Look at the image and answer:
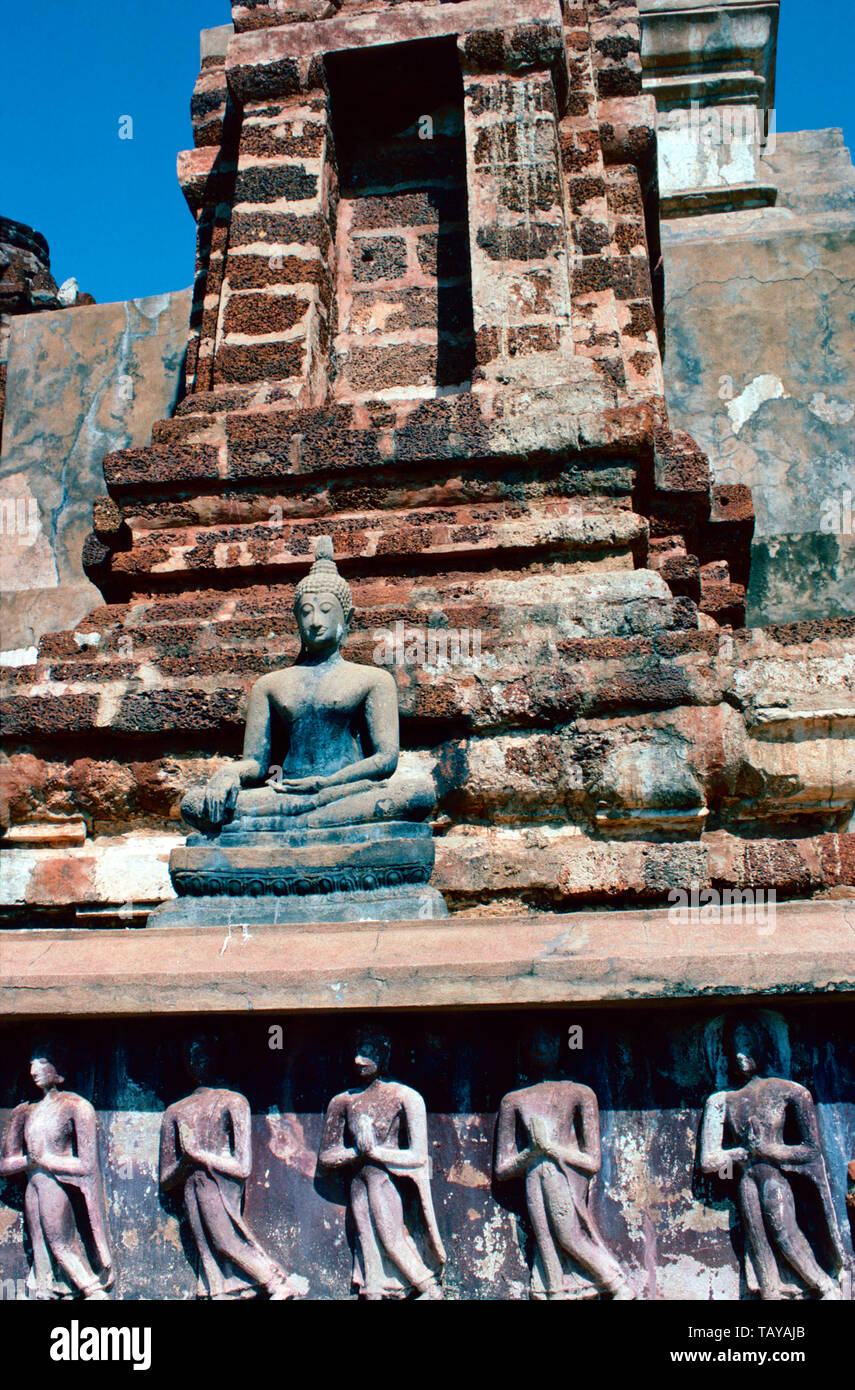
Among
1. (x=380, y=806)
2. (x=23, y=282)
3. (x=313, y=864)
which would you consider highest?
(x=23, y=282)

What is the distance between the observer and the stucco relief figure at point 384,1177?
309 cm

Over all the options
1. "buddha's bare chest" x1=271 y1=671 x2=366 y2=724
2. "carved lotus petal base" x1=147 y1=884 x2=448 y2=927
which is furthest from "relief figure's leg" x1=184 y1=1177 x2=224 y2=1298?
"buddha's bare chest" x1=271 y1=671 x2=366 y2=724

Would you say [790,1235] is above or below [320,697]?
below

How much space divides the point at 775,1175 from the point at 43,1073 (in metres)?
1.99

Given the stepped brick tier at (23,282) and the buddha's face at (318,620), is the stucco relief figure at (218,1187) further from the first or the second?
the stepped brick tier at (23,282)

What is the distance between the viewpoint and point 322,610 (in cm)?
473

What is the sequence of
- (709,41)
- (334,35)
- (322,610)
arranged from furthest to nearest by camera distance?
(709,41) → (334,35) → (322,610)

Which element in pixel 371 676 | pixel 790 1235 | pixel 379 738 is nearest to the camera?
pixel 790 1235

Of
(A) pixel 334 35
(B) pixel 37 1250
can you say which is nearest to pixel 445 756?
(B) pixel 37 1250

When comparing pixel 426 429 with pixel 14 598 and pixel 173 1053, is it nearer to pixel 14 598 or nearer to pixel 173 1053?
pixel 173 1053

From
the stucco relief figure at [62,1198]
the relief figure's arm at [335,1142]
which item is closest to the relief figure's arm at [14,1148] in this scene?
the stucco relief figure at [62,1198]

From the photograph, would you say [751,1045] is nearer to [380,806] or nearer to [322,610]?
[380,806]

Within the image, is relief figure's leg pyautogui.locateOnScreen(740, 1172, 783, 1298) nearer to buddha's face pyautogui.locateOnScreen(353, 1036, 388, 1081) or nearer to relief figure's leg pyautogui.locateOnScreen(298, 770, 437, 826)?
buddha's face pyautogui.locateOnScreen(353, 1036, 388, 1081)

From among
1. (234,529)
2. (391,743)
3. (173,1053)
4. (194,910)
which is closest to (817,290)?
(234,529)
